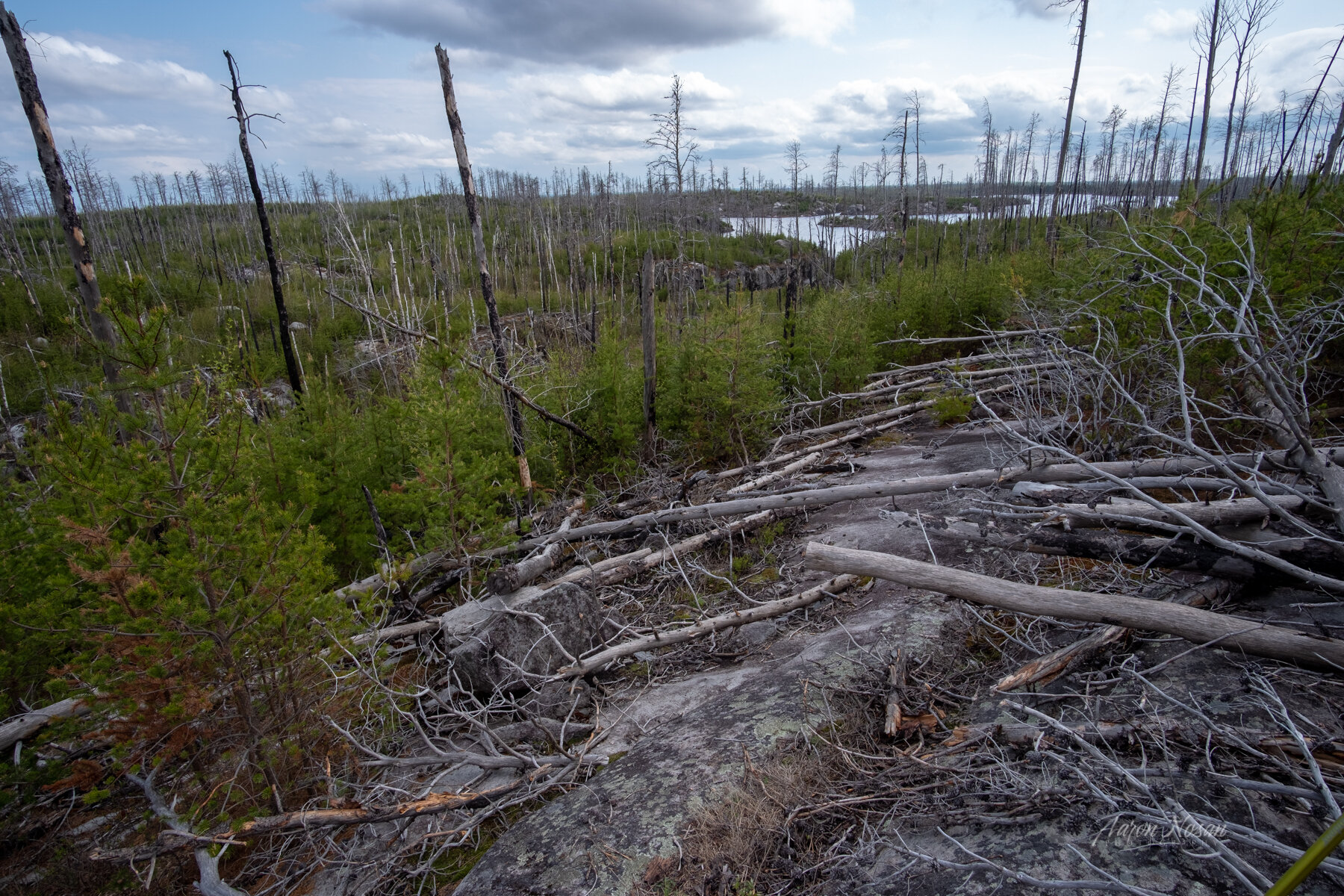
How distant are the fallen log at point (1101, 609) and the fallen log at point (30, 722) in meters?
4.65

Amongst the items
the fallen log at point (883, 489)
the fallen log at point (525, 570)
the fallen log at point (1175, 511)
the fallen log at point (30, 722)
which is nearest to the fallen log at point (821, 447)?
the fallen log at point (883, 489)

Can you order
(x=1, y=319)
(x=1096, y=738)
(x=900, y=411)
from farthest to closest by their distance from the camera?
(x=1, y=319) < (x=900, y=411) < (x=1096, y=738)

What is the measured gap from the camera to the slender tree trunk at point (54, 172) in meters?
5.45

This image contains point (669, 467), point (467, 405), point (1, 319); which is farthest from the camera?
A: point (1, 319)

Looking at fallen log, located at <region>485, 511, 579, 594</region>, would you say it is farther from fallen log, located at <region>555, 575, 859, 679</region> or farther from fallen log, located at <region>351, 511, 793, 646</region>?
fallen log, located at <region>555, 575, 859, 679</region>

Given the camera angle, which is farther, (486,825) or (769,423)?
(769,423)

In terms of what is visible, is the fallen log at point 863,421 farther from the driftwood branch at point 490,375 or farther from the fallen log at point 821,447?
the driftwood branch at point 490,375

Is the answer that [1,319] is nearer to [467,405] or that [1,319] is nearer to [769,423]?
[467,405]

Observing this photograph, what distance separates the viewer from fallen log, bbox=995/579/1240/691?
9.62 ft

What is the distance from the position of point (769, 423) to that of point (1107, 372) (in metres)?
4.47

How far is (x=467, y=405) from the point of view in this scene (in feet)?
17.0

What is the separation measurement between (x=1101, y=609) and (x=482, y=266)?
5.74 m

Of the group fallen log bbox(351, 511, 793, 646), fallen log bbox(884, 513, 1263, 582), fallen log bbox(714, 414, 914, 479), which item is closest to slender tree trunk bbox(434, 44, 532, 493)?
fallen log bbox(351, 511, 793, 646)

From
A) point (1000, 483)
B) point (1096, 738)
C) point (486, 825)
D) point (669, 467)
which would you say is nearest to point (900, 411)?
point (669, 467)
